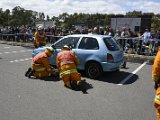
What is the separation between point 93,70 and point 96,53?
62cm

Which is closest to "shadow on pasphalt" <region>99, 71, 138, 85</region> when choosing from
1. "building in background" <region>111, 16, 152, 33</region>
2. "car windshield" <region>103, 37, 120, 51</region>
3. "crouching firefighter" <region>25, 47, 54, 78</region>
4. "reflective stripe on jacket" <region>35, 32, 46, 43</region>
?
"car windshield" <region>103, 37, 120, 51</region>

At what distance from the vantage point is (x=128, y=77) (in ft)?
36.9

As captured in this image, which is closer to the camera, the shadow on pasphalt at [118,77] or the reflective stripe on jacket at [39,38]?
the shadow on pasphalt at [118,77]

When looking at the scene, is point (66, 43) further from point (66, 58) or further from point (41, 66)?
point (66, 58)

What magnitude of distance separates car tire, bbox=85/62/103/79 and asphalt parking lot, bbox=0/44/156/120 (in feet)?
0.88

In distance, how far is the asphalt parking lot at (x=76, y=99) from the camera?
21.9 feet

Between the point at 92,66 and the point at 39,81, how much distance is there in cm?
199

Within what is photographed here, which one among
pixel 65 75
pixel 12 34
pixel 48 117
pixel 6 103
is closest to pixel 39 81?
pixel 65 75

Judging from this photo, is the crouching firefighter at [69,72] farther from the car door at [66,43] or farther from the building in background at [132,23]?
the building in background at [132,23]

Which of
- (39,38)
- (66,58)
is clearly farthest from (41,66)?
(39,38)

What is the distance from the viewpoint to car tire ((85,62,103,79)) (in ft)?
34.9

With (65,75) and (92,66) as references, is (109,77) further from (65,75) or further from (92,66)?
(65,75)

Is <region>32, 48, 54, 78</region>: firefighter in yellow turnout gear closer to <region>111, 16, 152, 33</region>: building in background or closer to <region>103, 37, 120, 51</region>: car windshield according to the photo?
<region>103, 37, 120, 51</region>: car windshield

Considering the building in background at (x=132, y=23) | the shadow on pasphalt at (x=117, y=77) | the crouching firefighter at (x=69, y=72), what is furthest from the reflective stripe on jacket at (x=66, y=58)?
the building in background at (x=132, y=23)
